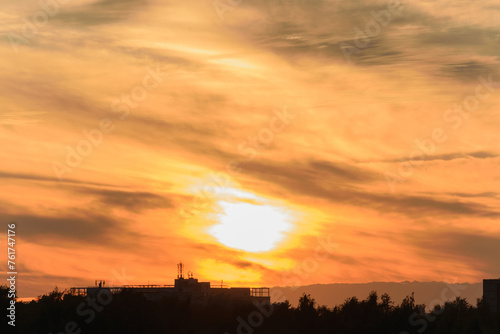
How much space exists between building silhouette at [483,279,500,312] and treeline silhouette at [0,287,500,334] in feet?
101

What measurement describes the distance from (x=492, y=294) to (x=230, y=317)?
6117cm

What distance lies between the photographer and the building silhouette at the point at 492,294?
486ft

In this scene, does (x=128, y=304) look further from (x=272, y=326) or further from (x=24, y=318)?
→ (x=272, y=326)

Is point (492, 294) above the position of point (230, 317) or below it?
above

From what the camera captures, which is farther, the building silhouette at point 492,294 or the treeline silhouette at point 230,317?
the building silhouette at point 492,294

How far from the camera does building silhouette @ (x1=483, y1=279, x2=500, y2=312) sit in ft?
486

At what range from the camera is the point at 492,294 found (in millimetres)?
149250

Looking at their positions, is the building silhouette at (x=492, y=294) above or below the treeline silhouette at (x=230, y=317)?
above

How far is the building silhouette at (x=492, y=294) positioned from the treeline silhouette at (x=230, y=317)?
30.9 meters

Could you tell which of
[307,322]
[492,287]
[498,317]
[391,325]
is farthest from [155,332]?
[492,287]

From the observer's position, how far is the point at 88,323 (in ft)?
299

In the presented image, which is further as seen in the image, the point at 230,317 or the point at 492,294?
the point at 492,294

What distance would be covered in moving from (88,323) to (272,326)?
3098cm

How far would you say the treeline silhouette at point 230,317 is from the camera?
91500 mm
